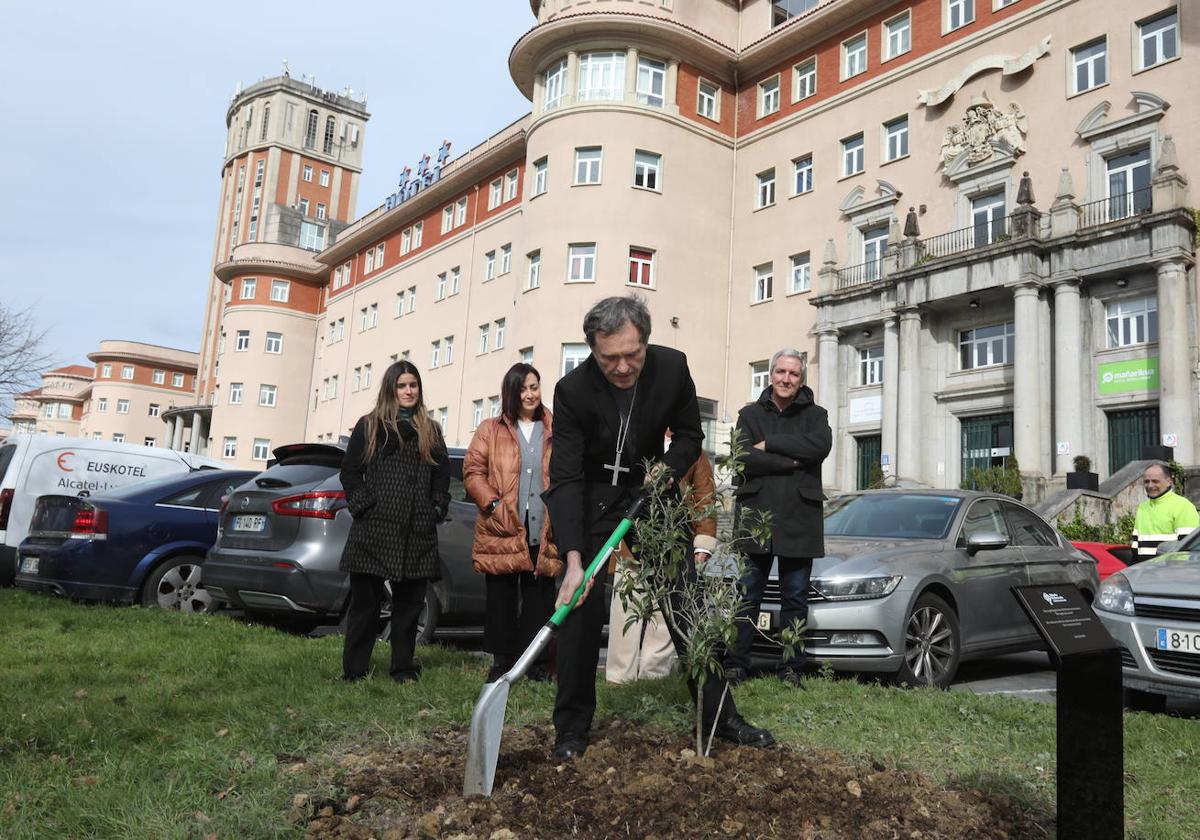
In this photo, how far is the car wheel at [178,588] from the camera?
920 cm

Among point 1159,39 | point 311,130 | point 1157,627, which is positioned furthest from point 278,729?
point 311,130

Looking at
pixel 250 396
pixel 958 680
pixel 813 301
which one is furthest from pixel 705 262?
pixel 250 396

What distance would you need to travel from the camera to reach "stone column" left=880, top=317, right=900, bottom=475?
85.8ft

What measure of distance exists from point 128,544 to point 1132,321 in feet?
72.9

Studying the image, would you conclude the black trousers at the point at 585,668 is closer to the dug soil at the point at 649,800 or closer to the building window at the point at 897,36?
the dug soil at the point at 649,800

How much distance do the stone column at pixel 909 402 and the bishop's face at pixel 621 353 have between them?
2321cm

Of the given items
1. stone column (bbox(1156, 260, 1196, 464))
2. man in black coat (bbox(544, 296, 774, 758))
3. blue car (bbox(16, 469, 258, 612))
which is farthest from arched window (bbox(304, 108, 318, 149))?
man in black coat (bbox(544, 296, 774, 758))

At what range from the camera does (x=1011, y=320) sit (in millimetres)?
24625

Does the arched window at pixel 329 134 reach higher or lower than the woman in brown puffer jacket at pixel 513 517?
higher

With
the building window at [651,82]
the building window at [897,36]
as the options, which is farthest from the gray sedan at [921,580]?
the building window at [651,82]

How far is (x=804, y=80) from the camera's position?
3189 centimetres

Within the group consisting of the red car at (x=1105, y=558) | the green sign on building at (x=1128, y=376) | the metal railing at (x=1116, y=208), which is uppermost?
the metal railing at (x=1116, y=208)

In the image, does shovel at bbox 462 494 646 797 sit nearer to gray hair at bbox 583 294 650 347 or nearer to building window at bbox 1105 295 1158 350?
gray hair at bbox 583 294 650 347

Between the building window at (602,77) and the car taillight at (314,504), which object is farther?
the building window at (602,77)
